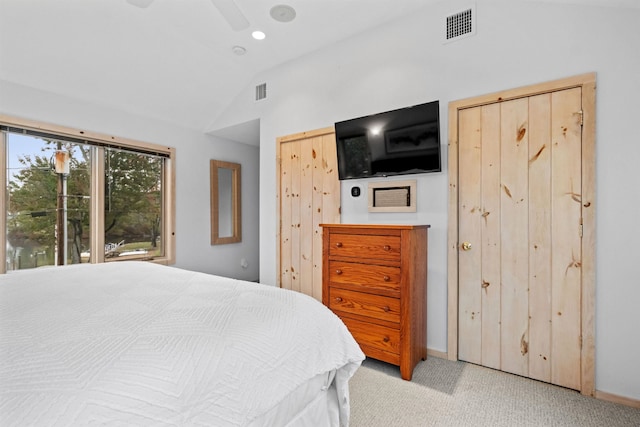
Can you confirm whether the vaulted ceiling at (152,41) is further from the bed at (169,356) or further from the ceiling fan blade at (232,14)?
the bed at (169,356)

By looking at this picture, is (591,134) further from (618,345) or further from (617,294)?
(618,345)

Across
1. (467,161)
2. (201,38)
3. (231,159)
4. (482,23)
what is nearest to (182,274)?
(467,161)

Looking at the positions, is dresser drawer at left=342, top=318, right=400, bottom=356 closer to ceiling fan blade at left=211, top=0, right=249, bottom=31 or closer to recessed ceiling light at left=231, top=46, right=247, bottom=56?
ceiling fan blade at left=211, top=0, right=249, bottom=31

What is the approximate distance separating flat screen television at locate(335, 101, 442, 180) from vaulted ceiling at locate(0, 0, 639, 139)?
0.98 m

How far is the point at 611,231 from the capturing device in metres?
1.91

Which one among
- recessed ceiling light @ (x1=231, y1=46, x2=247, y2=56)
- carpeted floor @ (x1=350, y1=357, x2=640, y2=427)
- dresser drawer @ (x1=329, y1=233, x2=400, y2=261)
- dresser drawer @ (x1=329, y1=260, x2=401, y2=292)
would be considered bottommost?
carpeted floor @ (x1=350, y1=357, x2=640, y2=427)

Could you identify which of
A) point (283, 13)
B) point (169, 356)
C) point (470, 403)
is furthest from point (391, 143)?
point (169, 356)

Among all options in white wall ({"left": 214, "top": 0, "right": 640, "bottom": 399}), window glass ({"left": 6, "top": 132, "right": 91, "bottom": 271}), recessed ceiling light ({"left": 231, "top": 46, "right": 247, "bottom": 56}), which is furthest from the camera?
recessed ceiling light ({"left": 231, "top": 46, "right": 247, "bottom": 56})

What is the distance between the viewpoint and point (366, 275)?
238 centimetres

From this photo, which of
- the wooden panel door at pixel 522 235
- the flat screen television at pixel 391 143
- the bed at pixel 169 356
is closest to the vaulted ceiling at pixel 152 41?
the wooden panel door at pixel 522 235

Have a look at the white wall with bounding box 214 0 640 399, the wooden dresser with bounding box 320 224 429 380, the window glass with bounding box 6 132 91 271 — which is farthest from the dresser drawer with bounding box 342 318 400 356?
the window glass with bounding box 6 132 91 271

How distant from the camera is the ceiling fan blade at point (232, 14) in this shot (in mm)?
2432

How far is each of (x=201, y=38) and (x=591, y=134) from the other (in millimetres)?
3464

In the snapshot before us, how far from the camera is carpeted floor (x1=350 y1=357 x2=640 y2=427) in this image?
5.65 feet
